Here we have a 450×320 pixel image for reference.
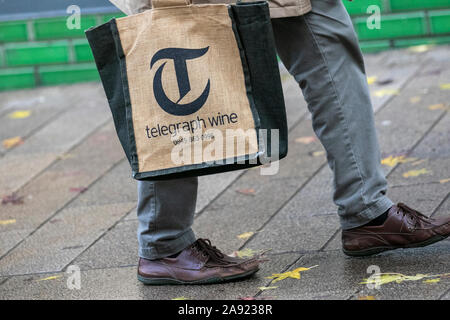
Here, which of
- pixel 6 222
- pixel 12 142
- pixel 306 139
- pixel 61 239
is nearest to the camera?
pixel 61 239

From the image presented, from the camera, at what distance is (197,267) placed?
10.4ft

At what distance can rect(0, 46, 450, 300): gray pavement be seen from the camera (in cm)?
312

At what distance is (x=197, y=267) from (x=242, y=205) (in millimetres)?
964

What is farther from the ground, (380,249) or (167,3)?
(167,3)

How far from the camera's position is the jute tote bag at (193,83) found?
2.79 metres

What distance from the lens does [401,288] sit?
2844 mm

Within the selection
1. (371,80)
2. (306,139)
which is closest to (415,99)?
(371,80)

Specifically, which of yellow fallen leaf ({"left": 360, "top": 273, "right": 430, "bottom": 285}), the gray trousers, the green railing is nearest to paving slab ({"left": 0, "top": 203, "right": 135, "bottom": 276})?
the gray trousers

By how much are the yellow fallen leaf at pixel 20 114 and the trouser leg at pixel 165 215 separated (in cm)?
314

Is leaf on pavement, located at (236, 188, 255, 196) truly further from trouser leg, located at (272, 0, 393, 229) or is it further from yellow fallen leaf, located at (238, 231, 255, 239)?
trouser leg, located at (272, 0, 393, 229)

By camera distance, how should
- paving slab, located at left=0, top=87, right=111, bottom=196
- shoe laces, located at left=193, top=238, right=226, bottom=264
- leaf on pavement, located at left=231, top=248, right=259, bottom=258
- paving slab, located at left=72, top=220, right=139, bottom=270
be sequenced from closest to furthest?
shoe laces, located at left=193, top=238, right=226, bottom=264, leaf on pavement, located at left=231, top=248, right=259, bottom=258, paving slab, located at left=72, top=220, right=139, bottom=270, paving slab, located at left=0, top=87, right=111, bottom=196

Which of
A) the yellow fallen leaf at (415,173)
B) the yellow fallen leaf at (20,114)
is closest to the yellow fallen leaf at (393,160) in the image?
the yellow fallen leaf at (415,173)

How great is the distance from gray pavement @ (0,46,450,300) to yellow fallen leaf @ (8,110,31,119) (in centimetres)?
4

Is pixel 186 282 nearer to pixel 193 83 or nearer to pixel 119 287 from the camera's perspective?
pixel 119 287
